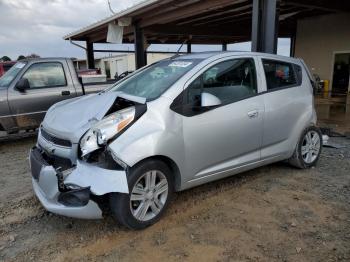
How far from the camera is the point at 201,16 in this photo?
38.8ft

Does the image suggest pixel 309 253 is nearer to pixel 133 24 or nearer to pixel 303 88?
pixel 303 88

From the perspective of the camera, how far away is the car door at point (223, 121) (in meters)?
3.39

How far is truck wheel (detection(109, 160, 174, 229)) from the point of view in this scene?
116 inches

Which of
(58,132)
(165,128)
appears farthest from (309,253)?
(58,132)

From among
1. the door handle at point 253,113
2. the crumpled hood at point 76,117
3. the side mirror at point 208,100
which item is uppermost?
the side mirror at point 208,100

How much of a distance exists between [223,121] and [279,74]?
1.39 meters

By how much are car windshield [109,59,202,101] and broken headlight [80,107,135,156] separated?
15.2 inches

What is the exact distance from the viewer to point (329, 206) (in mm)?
3660

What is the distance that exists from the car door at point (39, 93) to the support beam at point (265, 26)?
4032mm

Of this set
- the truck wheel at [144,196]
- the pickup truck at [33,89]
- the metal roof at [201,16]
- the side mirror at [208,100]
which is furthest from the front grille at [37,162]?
the metal roof at [201,16]

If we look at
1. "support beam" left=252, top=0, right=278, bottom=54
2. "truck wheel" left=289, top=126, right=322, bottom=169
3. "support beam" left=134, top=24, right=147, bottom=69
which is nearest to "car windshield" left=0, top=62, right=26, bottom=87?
"support beam" left=252, top=0, right=278, bottom=54

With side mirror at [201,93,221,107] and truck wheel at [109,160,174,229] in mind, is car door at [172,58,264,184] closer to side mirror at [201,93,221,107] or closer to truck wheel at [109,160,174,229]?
side mirror at [201,93,221,107]

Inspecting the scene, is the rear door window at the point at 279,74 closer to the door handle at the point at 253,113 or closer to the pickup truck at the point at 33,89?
the door handle at the point at 253,113

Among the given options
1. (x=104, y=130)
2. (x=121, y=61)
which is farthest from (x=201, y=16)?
(x=121, y=61)
